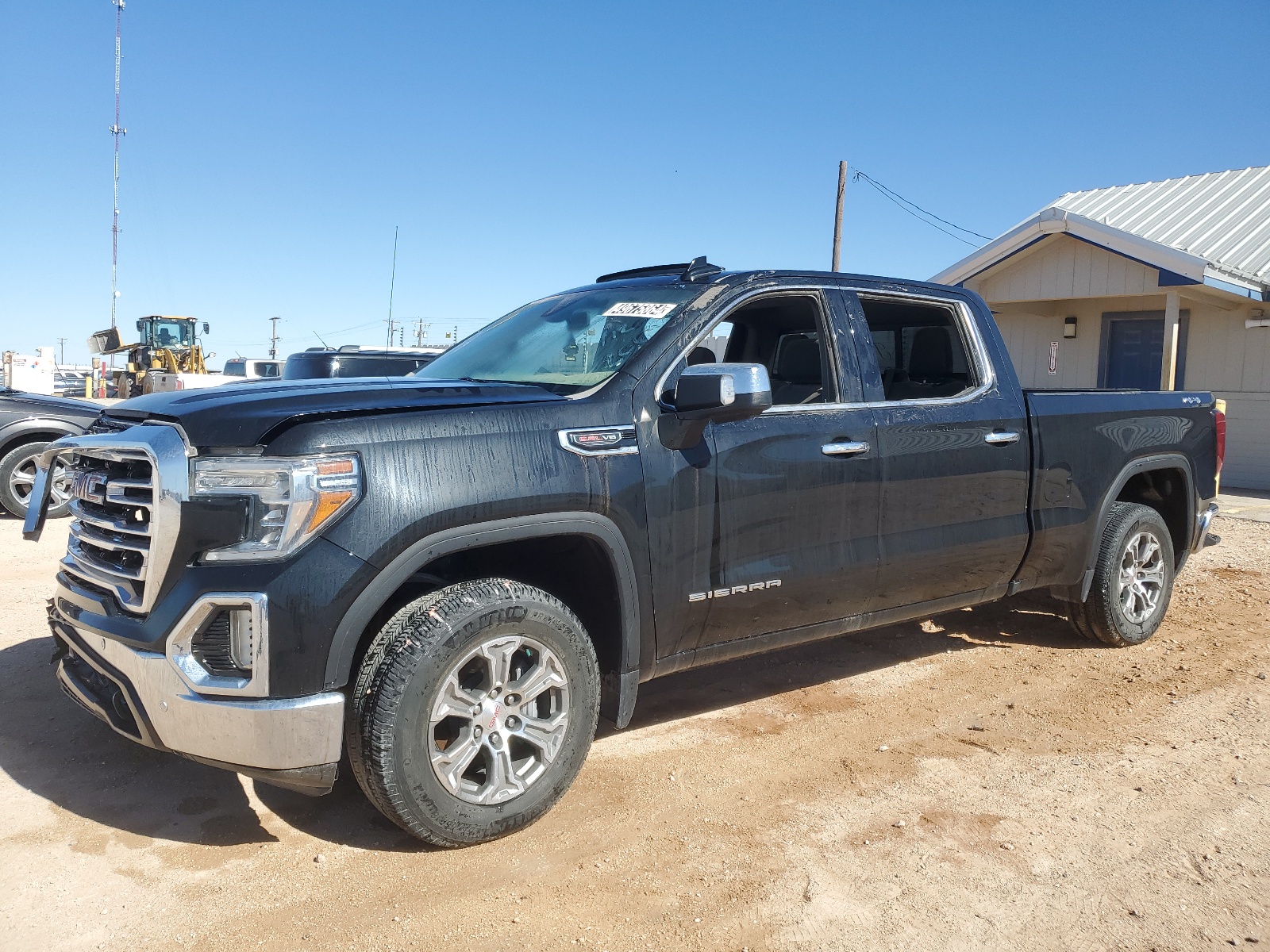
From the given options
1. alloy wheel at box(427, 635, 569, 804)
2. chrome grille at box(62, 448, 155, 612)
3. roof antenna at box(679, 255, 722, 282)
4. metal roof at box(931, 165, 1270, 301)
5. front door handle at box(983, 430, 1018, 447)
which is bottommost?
alloy wheel at box(427, 635, 569, 804)

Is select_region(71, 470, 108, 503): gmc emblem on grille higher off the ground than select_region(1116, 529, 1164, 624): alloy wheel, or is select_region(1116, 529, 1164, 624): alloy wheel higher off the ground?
select_region(71, 470, 108, 503): gmc emblem on grille

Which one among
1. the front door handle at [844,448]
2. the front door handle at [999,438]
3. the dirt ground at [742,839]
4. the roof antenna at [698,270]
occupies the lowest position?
the dirt ground at [742,839]

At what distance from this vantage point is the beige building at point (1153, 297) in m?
12.7

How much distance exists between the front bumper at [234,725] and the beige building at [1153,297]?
40.5 feet

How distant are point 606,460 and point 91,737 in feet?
8.36

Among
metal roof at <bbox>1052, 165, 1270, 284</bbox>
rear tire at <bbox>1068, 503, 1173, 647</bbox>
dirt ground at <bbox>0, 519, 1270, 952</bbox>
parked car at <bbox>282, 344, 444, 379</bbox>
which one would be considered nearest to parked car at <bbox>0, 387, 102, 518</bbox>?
parked car at <bbox>282, 344, 444, 379</bbox>

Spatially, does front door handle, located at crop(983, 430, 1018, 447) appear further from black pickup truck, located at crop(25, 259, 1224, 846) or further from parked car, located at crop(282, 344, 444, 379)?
parked car, located at crop(282, 344, 444, 379)

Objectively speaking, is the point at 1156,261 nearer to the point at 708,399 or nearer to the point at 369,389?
the point at 708,399

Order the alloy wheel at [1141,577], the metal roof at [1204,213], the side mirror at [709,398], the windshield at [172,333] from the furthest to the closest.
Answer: the windshield at [172,333] < the metal roof at [1204,213] < the alloy wheel at [1141,577] < the side mirror at [709,398]

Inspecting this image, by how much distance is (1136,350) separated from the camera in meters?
14.4

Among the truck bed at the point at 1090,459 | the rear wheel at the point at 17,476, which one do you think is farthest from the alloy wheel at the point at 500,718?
the rear wheel at the point at 17,476

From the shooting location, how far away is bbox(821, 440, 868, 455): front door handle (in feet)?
13.3

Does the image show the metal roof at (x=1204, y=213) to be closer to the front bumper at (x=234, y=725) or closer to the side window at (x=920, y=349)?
the side window at (x=920, y=349)

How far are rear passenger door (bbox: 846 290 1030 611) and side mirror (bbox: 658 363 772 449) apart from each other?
923 mm
